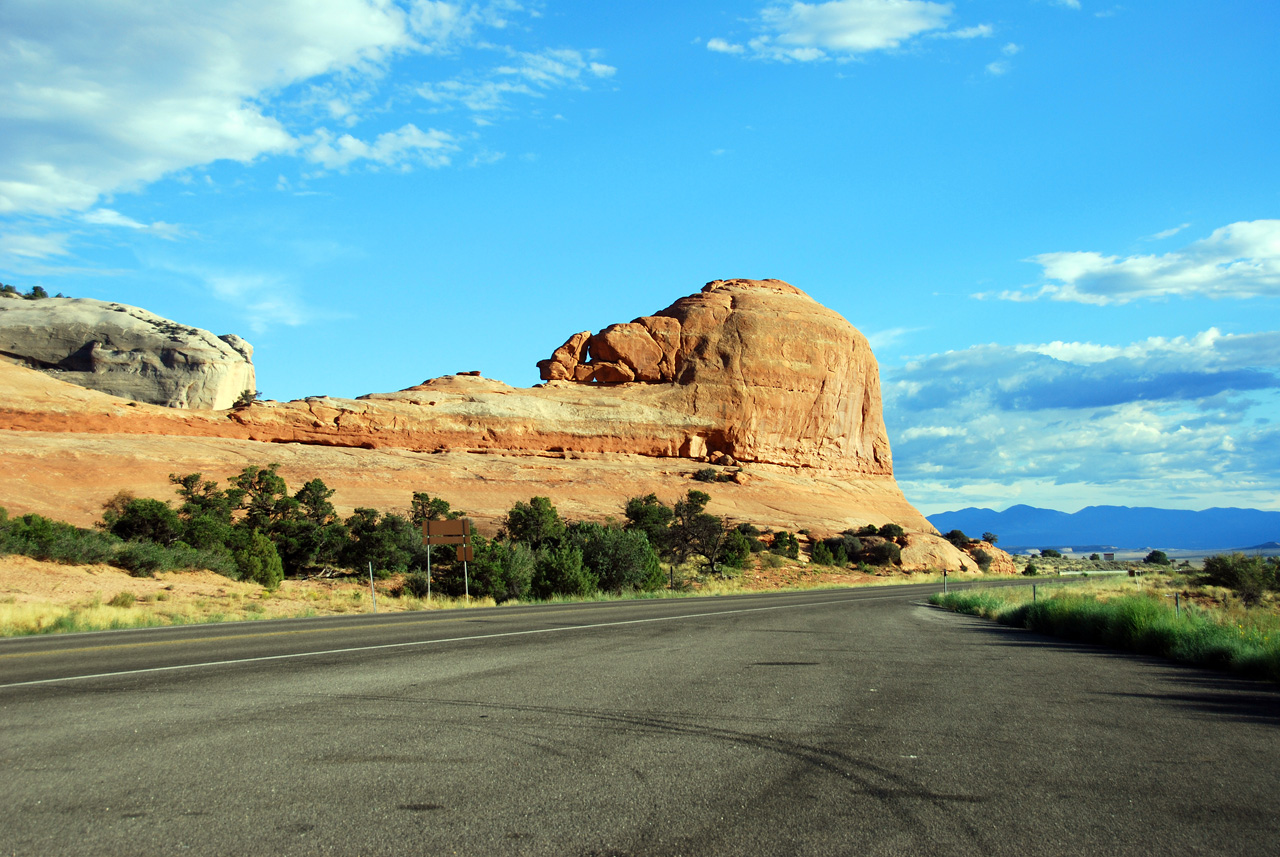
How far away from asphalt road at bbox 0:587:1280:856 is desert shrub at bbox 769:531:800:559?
4404cm

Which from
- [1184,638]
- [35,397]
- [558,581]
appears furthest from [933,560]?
[35,397]

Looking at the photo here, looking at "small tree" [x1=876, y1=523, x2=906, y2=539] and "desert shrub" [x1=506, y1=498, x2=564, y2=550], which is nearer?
"desert shrub" [x1=506, y1=498, x2=564, y2=550]

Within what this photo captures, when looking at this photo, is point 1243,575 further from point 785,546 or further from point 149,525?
point 149,525

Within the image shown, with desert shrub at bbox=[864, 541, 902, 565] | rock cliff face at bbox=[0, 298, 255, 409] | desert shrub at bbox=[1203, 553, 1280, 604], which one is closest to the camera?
desert shrub at bbox=[1203, 553, 1280, 604]

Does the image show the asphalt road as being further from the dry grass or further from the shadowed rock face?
the shadowed rock face

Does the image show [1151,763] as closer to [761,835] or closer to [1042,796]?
[1042,796]

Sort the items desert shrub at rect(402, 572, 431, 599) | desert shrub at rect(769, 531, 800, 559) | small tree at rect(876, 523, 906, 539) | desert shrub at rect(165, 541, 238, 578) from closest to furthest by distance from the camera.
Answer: desert shrub at rect(165, 541, 238, 578), desert shrub at rect(402, 572, 431, 599), desert shrub at rect(769, 531, 800, 559), small tree at rect(876, 523, 906, 539)

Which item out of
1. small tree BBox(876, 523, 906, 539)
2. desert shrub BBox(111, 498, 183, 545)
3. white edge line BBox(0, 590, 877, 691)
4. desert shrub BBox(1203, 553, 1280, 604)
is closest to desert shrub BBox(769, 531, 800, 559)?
small tree BBox(876, 523, 906, 539)

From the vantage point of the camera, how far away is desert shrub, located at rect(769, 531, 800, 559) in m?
54.3

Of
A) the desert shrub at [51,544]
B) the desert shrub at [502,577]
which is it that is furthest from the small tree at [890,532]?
the desert shrub at [51,544]

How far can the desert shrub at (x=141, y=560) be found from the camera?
27.4 metres

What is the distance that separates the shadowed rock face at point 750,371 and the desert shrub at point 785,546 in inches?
653

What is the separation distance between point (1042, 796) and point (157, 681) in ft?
25.9

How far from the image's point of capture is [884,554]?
195 feet
